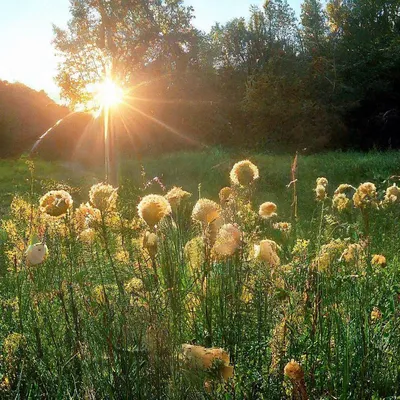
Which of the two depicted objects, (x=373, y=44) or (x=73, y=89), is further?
(x=373, y=44)

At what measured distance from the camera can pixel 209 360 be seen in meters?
1.24

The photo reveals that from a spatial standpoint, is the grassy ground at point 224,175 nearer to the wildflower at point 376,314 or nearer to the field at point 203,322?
the wildflower at point 376,314

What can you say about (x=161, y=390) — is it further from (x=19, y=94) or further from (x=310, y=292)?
(x=19, y=94)

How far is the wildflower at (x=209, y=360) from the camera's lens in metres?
1.24

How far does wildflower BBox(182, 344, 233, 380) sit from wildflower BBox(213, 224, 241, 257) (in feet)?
1.86

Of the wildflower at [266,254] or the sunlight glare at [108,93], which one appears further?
the sunlight glare at [108,93]

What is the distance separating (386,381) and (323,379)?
290 mm

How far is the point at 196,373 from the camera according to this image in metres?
1.26

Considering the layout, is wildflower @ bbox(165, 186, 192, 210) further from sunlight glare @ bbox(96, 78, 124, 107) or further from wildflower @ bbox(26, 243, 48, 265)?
sunlight glare @ bbox(96, 78, 124, 107)

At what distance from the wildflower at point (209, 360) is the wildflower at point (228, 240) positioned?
565 millimetres

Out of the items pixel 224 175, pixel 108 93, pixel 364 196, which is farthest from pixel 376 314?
pixel 108 93

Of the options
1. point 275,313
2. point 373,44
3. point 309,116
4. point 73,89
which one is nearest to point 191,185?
point 73,89

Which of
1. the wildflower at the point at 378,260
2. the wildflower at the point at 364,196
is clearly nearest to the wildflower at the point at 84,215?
the wildflower at the point at 364,196

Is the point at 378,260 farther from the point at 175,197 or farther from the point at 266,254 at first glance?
the point at 175,197
